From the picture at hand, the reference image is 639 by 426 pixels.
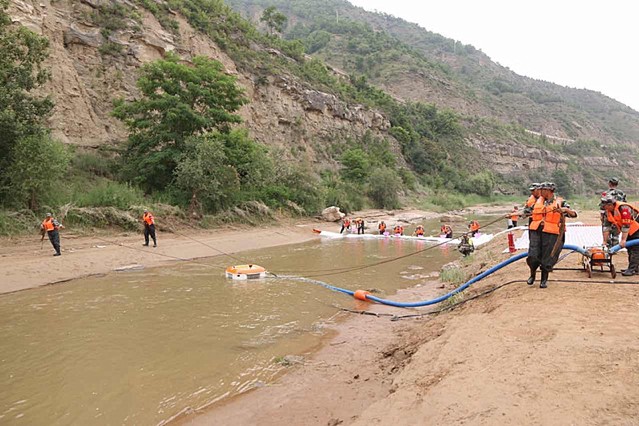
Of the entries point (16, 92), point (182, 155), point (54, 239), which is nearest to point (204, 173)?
point (182, 155)

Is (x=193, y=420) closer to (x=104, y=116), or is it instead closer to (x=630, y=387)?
(x=630, y=387)

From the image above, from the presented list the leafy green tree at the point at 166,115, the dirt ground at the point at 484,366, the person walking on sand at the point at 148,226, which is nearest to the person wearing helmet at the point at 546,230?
the dirt ground at the point at 484,366

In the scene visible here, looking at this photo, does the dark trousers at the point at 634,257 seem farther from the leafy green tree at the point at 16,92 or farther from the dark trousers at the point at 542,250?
the leafy green tree at the point at 16,92

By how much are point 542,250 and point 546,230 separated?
1.10ft

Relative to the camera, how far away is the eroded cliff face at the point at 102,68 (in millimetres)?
24531

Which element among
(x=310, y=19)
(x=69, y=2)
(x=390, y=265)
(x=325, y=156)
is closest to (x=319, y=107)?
(x=325, y=156)

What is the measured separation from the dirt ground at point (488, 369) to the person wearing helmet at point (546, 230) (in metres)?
0.46

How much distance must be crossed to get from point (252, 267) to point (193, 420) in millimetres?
8021

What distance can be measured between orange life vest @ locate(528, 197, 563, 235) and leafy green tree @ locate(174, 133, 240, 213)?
61.6 feet

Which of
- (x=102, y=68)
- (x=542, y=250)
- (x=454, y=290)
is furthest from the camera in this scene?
(x=102, y=68)

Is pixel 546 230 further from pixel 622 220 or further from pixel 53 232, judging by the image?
pixel 53 232

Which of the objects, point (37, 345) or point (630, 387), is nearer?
point (630, 387)

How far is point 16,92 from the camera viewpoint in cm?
1639

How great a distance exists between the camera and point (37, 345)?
702cm
